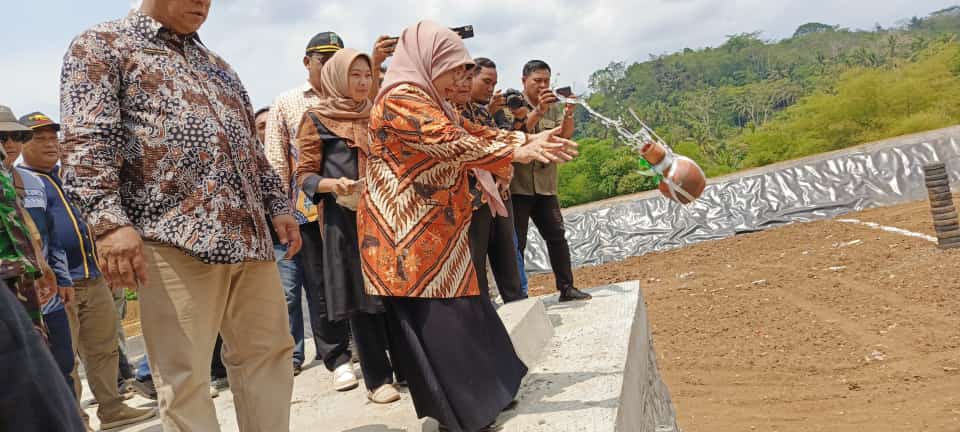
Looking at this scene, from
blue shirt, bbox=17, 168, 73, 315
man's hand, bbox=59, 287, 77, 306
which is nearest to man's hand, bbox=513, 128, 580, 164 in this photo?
man's hand, bbox=59, 287, 77, 306

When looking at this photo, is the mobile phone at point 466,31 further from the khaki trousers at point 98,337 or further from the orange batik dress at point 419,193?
the khaki trousers at point 98,337

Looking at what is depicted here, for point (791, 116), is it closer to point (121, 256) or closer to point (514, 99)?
point (514, 99)

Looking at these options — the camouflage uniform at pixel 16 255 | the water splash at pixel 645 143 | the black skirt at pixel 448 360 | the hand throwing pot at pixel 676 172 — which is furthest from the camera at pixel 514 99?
the camouflage uniform at pixel 16 255

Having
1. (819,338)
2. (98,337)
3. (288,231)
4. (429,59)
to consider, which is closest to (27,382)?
(288,231)

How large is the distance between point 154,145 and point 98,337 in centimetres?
233

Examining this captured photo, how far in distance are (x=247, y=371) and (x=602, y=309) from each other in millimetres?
2633

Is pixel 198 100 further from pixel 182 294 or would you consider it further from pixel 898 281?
pixel 898 281

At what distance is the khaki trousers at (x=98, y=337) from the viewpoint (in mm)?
3926

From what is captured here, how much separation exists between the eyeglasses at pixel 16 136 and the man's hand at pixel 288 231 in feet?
5.18

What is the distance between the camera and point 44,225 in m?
3.42

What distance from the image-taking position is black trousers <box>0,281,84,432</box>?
923 millimetres

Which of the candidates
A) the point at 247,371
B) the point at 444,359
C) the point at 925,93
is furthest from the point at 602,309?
the point at 925,93

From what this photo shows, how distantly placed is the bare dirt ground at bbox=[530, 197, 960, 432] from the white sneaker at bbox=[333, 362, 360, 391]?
216cm

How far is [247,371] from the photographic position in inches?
94.1
